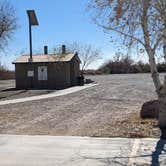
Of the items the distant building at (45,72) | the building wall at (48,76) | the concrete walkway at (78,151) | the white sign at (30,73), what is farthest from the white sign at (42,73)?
the concrete walkway at (78,151)

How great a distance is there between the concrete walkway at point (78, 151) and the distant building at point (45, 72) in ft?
90.4

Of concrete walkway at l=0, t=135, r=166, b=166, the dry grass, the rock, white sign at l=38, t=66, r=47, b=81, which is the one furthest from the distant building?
concrete walkway at l=0, t=135, r=166, b=166

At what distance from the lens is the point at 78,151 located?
8.11 metres

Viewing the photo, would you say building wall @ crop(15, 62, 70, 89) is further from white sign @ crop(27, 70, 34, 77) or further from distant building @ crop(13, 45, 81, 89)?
white sign @ crop(27, 70, 34, 77)

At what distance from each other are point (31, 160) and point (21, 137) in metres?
2.65

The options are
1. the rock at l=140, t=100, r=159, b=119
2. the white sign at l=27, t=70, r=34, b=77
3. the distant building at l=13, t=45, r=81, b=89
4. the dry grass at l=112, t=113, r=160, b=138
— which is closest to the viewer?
the dry grass at l=112, t=113, r=160, b=138

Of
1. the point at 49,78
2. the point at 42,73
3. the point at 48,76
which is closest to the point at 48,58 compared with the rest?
the point at 42,73

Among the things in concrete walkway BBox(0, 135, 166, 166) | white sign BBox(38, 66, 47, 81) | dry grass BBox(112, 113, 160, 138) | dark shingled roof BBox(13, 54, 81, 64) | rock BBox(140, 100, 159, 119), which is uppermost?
dark shingled roof BBox(13, 54, 81, 64)

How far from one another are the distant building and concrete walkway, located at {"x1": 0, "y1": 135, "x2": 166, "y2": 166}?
1085 inches

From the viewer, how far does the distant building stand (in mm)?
37438

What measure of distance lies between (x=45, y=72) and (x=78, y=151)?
98.7ft

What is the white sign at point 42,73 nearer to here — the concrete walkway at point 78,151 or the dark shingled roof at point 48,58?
the dark shingled roof at point 48,58

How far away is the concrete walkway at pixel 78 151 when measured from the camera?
283 inches

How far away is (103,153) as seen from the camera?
7.89m
